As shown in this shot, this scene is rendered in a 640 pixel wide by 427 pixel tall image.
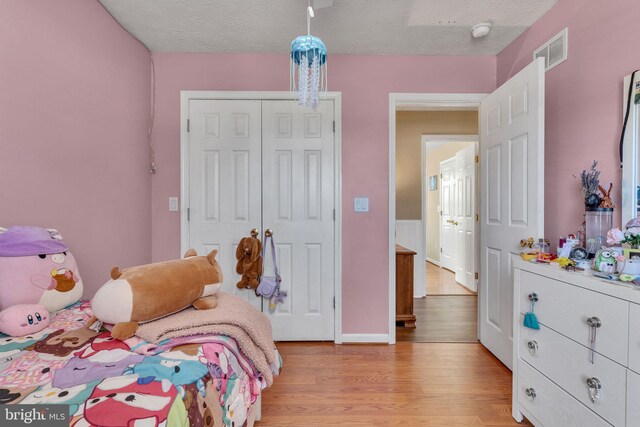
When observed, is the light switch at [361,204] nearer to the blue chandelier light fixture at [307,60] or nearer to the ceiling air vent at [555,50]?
the blue chandelier light fixture at [307,60]

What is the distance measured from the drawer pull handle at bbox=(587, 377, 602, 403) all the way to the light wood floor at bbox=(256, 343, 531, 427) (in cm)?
59

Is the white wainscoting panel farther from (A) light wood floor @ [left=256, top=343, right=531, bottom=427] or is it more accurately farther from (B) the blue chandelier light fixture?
(B) the blue chandelier light fixture

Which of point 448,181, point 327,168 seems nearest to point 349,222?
point 327,168

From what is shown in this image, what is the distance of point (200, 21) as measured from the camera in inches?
81.1

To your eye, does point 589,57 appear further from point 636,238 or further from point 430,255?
point 430,255

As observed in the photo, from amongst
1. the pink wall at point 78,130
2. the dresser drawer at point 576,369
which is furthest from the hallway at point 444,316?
the pink wall at point 78,130

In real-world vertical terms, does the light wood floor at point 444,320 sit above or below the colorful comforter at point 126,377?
below

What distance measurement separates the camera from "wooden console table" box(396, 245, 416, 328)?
2867 millimetres

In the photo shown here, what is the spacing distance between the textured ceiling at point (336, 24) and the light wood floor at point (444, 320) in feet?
8.01

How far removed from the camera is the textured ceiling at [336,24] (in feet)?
6.23

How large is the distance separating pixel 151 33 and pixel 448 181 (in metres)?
4.78

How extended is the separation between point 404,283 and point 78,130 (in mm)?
2797

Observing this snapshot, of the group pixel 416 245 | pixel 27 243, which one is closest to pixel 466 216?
pixel 416 245

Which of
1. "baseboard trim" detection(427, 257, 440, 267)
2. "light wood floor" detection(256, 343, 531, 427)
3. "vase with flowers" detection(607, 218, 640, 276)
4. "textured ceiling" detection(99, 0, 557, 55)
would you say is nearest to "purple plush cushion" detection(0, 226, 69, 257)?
"light wood floor" detection(256, 343, 531, 427)
